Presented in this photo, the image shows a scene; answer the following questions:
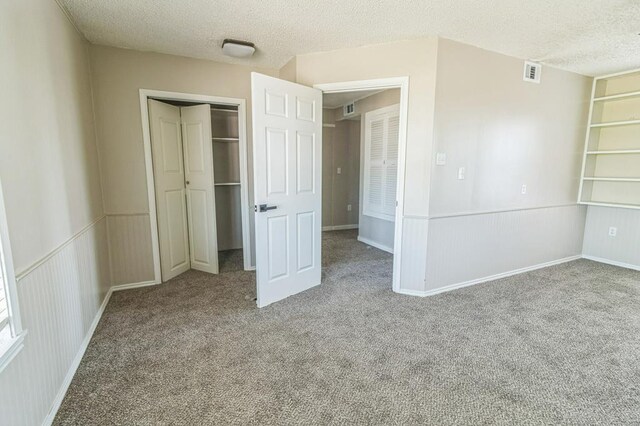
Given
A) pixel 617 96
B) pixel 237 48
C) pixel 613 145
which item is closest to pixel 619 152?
pixel 613 145

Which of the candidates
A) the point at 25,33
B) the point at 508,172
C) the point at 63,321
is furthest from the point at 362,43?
the point at 63,321

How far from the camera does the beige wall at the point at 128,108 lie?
287 cm

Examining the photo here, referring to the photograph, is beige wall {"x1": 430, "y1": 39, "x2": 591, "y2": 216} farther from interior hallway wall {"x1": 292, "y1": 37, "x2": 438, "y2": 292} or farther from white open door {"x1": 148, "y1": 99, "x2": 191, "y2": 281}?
white open door {"x1": 148, "y1": 99, "x2": 191, "y2": 281}

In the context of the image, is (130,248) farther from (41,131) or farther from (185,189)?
(41,131)

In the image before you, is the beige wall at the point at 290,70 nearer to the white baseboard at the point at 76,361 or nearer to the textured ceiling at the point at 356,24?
the textured ceiling at the point at 356,24

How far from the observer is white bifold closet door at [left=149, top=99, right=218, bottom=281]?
3262mm

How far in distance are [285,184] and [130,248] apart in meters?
1.80

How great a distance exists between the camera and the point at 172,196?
3.42m

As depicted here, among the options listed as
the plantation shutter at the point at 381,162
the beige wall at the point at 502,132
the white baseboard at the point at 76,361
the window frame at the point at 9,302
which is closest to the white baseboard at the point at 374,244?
the plantation shutter at the point at 381,162

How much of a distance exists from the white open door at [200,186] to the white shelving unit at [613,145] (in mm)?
4775

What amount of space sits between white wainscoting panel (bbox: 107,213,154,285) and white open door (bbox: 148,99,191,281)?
0.14 metres

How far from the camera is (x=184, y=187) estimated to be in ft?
11.8

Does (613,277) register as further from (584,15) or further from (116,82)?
(116,82)

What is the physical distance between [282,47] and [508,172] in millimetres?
2749
